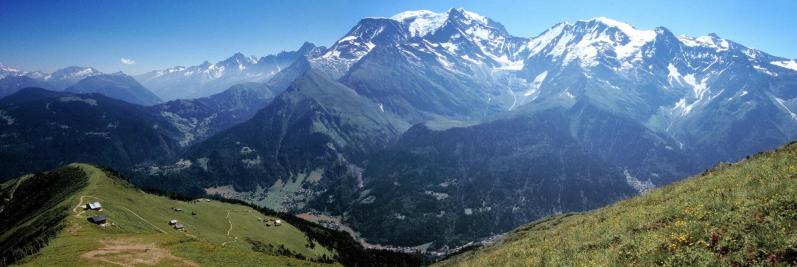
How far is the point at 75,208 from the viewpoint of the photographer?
11219cm

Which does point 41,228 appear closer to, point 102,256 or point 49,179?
point 102,256

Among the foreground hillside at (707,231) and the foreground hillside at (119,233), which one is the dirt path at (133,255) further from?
the foreground hillside at (707,231)

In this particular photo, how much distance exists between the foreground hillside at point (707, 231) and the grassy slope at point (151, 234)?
162 ft

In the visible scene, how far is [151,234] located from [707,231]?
9607 centimetres

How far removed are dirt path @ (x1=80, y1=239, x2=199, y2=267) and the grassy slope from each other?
16cm

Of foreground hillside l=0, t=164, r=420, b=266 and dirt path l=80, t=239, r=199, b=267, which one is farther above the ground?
dirt path l=80, t=239, r=199, b=267

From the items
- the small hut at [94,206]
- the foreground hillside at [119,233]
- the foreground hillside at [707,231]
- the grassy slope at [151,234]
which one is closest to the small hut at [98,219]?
the foreground hillside at [119,233]

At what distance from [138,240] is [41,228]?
37521 millimetres

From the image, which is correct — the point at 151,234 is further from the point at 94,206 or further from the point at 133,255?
the point at 94,206

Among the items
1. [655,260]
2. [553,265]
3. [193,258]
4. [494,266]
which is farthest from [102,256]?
[655,260]

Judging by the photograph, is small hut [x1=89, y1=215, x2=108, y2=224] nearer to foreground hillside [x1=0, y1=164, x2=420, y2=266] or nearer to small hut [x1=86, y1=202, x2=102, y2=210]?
foreground hillside [x1=0, y1=164, x2=420, y2=266]

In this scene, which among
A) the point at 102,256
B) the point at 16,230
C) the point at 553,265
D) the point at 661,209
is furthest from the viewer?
the point at 16,230

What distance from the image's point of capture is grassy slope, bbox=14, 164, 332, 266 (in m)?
73.2

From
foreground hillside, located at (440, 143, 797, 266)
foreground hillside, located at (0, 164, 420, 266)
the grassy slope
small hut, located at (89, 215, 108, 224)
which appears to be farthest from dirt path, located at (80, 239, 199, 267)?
foreground hillside, located at (440, 143, 797, 266)
